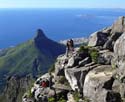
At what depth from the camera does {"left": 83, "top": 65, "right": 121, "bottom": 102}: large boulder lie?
28797mm

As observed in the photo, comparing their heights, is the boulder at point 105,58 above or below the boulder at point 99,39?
below

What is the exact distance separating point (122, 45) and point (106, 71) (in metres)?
2.87

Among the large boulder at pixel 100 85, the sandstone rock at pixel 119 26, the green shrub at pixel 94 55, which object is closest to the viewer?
the large boulder at pixel 100 85

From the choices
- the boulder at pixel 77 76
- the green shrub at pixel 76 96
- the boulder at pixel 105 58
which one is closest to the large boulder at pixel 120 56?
the boulder at pixel 105 58

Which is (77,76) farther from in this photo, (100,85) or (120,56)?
(120,56)

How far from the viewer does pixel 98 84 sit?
3052cm

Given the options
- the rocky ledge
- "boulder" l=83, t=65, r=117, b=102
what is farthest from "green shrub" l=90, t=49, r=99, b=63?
"boulder" l=83, t=65, r=117, b=102

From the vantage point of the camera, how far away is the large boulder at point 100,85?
1134 inches

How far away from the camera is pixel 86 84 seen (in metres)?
32.2

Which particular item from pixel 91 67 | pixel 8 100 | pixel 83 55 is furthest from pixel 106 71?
pixel 8 100

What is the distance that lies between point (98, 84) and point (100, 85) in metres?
0.24

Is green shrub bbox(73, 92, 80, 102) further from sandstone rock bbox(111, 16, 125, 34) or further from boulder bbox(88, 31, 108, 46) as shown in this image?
sandstone rock bbox(111, 16, 125, 34)

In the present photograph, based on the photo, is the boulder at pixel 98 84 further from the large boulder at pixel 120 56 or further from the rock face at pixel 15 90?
the rock face at pixel 15 90

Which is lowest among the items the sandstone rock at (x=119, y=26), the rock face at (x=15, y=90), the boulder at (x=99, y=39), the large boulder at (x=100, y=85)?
the rock face at (x=15, y=90)
